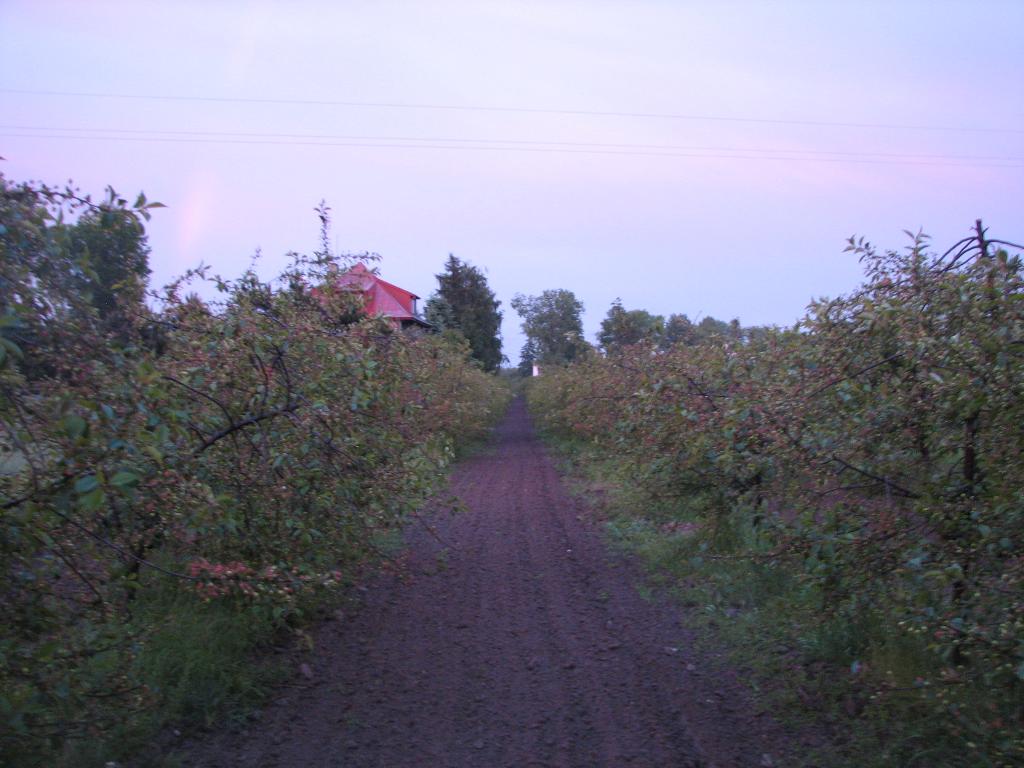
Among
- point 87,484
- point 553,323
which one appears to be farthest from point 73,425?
point 553,323

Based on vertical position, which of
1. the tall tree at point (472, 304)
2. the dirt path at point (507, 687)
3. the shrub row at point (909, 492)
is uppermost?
the tall tree at point (472, 304)

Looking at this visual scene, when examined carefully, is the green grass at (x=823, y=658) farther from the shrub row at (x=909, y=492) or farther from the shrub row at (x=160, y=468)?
the shrub row at (x=160, y=468)

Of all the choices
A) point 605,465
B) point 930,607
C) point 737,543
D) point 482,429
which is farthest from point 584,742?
point 482,429

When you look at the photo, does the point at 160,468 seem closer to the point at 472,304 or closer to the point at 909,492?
the point at 909,492

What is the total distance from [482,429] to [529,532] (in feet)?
46.3

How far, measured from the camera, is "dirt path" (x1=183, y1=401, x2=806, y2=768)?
15.8 feet

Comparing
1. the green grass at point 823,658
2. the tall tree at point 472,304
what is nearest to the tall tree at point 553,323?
the tall tree at point 472,304

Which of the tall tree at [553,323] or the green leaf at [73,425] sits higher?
the tall tree at [553,323]

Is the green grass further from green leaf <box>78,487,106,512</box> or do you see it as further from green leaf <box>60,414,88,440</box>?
green leaf <box>60,414,88,440</box>

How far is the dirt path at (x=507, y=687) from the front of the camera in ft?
15.8

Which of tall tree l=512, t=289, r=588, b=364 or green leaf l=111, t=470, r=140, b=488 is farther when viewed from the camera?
tall tree l=512, t=289, r=588, b=364

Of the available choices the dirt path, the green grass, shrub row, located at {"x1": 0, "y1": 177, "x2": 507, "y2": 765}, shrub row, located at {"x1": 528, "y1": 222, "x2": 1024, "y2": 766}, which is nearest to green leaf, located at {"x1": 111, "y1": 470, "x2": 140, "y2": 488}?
shrub row, located at {"x1": 0, "y1": 177, "x2": 507, "y2": 765}

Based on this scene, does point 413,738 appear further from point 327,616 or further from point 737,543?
point 737,543

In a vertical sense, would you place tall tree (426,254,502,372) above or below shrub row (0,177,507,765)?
above
